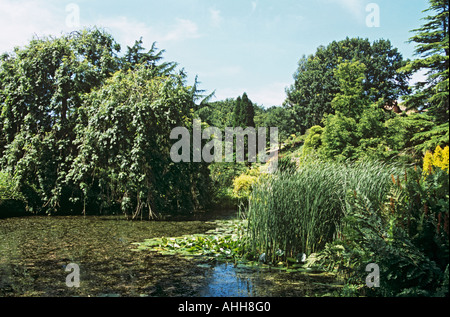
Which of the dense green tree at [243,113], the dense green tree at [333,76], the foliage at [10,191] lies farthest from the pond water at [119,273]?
the dense green tree at [333,76]

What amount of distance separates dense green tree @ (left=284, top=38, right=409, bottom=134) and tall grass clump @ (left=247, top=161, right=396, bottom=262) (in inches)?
698

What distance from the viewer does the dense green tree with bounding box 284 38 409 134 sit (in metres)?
22.5

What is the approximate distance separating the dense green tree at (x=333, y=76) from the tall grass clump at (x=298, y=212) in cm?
1773

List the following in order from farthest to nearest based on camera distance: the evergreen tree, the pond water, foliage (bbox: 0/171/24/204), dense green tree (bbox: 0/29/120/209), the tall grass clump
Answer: the evergreen tree → dense green tree (bbox: 0/29/120/209) → foliage (bbox: 0/171/24/204) → the tall grass clump → the pond water

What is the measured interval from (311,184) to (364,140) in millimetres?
7121

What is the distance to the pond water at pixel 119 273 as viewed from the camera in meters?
3.53

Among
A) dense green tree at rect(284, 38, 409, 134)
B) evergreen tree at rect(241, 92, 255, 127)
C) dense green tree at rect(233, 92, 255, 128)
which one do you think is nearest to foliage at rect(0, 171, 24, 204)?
dense green tree at rect(233, 92, 255, 128)

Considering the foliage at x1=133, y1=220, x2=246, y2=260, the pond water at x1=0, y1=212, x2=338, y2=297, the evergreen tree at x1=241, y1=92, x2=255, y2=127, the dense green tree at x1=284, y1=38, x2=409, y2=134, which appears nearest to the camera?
the pond water at x1=0, y1=212, x2=338, y2=297

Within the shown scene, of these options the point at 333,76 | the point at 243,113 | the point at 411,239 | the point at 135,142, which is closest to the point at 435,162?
the point at 411,239

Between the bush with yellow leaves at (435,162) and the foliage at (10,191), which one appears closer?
the bush with yellow leaves at (435,162)

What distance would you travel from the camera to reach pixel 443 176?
2758 millimetres

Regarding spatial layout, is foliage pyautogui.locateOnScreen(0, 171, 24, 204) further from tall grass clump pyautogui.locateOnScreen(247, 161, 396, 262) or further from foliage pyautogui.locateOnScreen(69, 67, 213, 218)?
Answer: tall grass clump pyautogui.locateOnScreen(247, 161, 396, 262)

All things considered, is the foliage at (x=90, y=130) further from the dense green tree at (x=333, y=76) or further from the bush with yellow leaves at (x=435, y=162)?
the dense green tree at (x=333, y=76)
